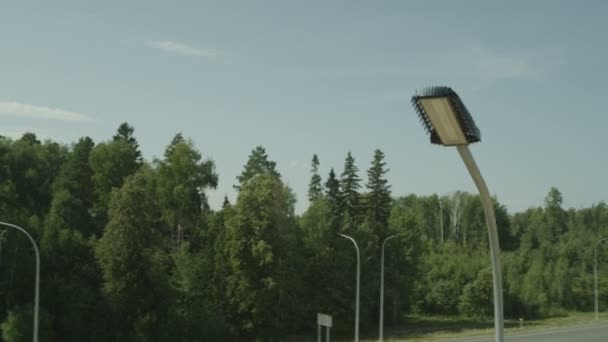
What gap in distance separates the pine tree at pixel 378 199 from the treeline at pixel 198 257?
0.17 metres

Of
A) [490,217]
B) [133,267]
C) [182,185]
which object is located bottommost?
[133,267]

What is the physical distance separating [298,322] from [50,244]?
19.7m

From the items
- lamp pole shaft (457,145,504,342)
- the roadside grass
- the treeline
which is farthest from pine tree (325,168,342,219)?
lamp pole shaft (457,145,504,342)

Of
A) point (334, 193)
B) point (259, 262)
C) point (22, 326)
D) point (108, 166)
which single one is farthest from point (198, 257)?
point (334, 193)

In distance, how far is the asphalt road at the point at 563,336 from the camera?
138 feet

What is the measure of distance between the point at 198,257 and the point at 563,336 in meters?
27.3

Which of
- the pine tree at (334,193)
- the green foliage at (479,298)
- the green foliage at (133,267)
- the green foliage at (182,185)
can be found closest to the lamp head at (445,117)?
the green foliage at (133,267)

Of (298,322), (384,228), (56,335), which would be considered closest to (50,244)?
(56,335)

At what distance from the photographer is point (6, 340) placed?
40.2 meters

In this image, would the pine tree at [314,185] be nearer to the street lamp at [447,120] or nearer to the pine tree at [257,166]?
the pine tree at [257,166]

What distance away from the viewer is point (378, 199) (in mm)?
70750

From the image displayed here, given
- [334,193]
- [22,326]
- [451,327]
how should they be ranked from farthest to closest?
1. [334,193]
2. [451,327]
3. [22,326]

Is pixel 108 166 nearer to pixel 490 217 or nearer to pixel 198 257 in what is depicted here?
pixel 198 257

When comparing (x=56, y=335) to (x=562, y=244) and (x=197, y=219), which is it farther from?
(x=562, y=244)
